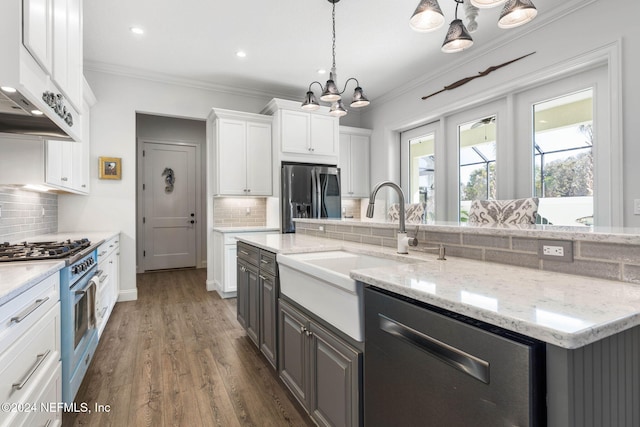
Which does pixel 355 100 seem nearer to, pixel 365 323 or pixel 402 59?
pixel 402 59

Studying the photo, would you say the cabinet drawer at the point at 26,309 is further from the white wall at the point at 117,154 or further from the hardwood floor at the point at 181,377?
the white wall at the point at 117,154

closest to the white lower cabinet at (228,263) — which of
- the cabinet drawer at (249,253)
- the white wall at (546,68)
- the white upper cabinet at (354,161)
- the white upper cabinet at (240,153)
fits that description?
the white upper cabinet at (240,153)

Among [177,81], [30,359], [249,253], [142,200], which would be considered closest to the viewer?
[30,359]

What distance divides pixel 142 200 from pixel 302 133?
334 centimetres

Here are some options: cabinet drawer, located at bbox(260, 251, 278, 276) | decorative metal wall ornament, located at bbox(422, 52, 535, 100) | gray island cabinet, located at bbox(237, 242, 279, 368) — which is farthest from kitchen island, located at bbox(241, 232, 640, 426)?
decorative metal wall ornament, located at bbox(422, 52, 535, 100)

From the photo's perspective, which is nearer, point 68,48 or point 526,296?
point 526,296

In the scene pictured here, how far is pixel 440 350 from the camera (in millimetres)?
861

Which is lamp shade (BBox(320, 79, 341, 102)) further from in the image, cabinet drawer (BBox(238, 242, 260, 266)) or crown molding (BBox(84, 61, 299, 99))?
crown molding (BBox(84, 61, 299, 99))

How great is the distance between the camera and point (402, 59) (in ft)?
13.1

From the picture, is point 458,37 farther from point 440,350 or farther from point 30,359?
point 30,359

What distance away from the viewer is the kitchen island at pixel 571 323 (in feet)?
2.08

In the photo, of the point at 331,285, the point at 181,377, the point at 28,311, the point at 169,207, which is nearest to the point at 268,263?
the point at 331,285

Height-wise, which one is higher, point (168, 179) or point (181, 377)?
point (168, 179)

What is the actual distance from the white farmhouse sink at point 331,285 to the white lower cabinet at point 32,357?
1.09 meters
